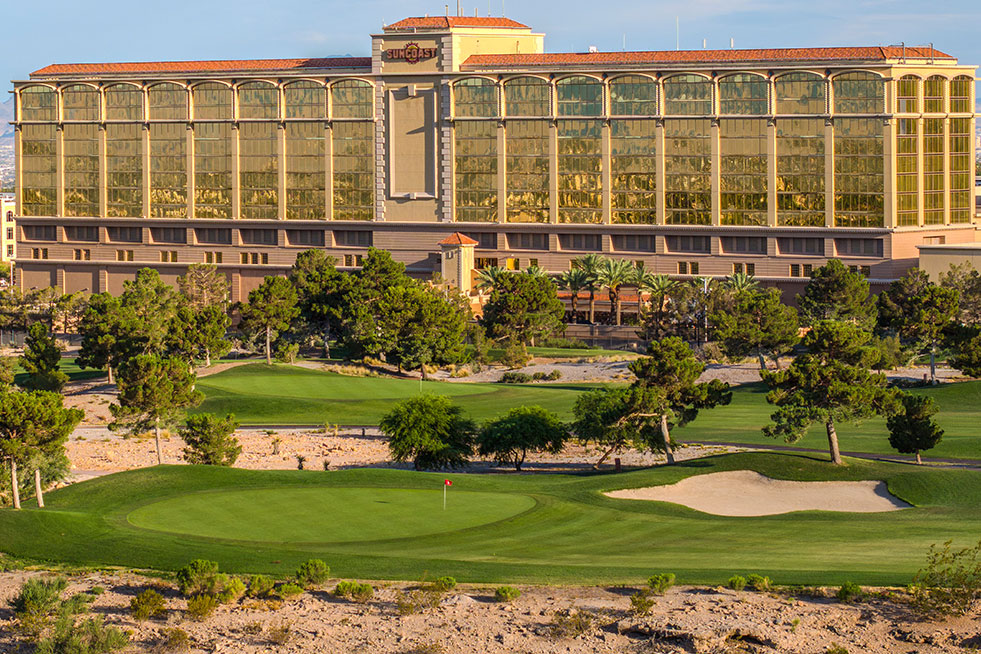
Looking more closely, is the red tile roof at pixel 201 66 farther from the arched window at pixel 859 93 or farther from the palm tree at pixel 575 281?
the arched window at pixel 859 93

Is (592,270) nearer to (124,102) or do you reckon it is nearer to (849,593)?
(124,102)

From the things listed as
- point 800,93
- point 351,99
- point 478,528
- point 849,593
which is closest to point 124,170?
point 351,99

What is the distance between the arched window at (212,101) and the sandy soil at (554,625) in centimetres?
12837

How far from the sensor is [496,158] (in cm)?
16125

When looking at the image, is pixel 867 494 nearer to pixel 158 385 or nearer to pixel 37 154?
pixel 158 385

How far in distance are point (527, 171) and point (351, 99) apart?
21.4 meters

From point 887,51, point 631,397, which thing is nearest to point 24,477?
point 631,397

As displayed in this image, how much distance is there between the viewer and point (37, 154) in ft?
588

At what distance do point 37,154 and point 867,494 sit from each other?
13523cm

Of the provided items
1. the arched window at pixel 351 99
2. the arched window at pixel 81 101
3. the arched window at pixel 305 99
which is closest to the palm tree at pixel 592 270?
the arched window at pixel 351 99

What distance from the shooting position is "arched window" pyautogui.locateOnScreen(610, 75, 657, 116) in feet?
504

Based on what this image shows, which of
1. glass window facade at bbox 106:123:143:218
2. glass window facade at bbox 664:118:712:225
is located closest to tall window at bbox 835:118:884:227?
glass window facade at bbox 664:118:712:225

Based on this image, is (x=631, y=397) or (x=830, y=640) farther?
(x=631, y=397)

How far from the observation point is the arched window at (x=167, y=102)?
6762 inches
